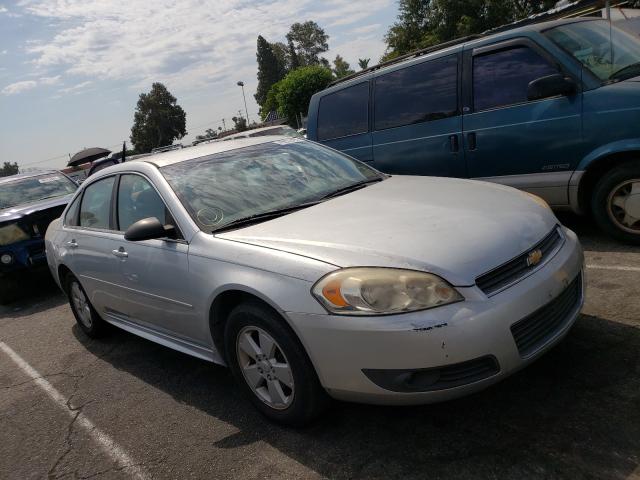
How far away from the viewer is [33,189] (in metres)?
8.80

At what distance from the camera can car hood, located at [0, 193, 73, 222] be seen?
24.4ft

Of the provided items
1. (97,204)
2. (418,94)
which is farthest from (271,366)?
(418,94)

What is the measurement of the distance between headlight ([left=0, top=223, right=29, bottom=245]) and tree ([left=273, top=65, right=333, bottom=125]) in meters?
45.3

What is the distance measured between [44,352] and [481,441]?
4172 mm

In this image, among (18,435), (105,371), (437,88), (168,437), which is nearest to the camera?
(168,437)

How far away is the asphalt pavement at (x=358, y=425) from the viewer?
2383mm

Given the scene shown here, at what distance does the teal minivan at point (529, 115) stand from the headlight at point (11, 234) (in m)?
4.73

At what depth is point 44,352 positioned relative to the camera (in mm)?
5109

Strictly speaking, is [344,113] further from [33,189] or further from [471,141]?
[33,189]

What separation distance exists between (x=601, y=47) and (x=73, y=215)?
4.86 m

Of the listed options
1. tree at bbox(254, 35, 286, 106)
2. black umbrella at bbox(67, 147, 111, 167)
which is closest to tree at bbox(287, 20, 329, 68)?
tree at bbox(254, 35, 286, 106)

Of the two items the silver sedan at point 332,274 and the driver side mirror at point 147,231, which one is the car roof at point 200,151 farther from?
the driver side mirror at point 147,231

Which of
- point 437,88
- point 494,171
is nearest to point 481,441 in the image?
point 494,171

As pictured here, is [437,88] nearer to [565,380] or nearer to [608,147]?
[608,147]
